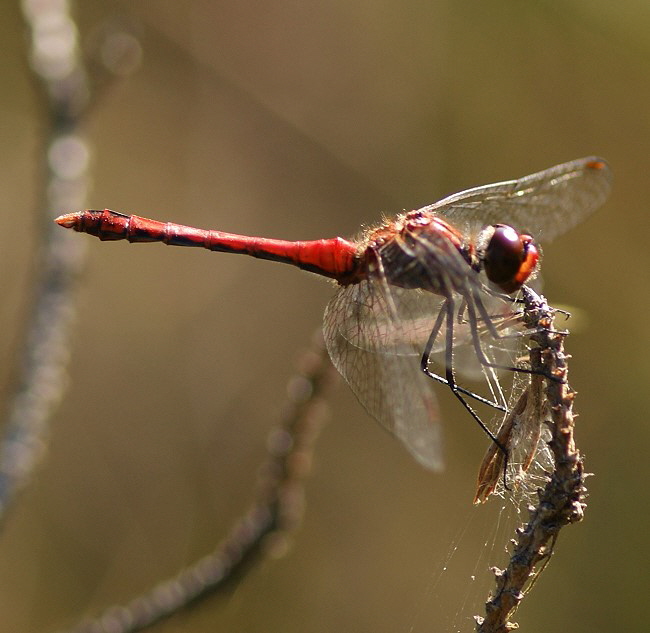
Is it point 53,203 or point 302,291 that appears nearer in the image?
point 53,203

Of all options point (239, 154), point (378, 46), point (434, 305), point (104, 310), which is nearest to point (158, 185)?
point (239, 154)

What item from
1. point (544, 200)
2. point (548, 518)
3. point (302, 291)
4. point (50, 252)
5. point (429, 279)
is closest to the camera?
point (548, 518)

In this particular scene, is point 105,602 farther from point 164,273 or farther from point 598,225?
point 598,225

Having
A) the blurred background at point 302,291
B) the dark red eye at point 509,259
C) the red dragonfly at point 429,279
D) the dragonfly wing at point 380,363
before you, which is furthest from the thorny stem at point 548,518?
the blurred background at point 302,291

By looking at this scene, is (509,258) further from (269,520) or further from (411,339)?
(269,520)

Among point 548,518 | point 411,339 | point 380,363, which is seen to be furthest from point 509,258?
point 548,518

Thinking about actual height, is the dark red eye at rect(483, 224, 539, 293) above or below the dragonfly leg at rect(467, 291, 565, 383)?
above

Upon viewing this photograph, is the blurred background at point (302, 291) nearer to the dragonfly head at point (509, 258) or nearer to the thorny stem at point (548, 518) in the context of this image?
the dragonfly head at point (509, 258)

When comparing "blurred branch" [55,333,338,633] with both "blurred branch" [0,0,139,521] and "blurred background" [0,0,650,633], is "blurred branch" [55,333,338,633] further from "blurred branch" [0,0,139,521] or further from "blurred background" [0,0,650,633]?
"blurred background" [0,0,650,633]

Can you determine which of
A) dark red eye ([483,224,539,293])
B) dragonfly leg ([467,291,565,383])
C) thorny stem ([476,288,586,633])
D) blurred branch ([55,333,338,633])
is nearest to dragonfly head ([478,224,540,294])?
dark red eye ([483,224,539,293])
